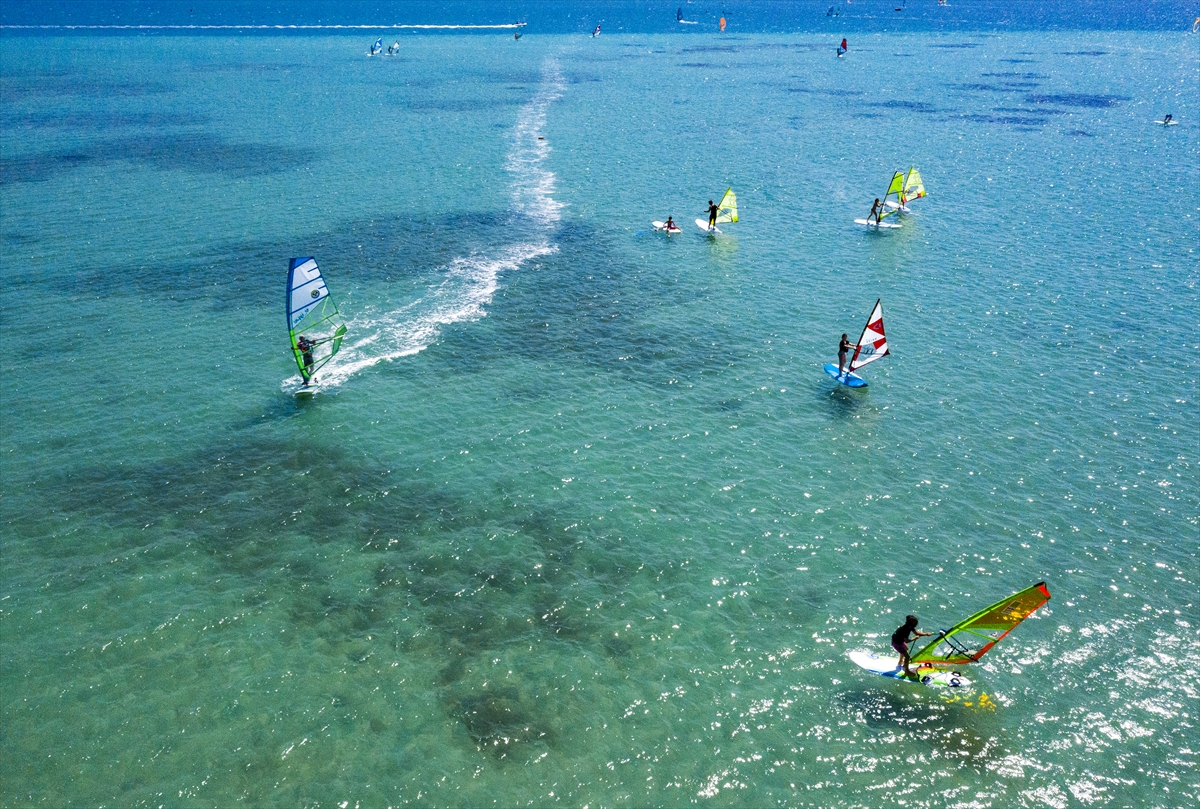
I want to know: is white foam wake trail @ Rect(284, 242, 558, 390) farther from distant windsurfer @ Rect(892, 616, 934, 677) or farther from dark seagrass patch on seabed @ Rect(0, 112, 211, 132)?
dark seagrass patch on seabed @ Rect(0, 112, 211, 132)

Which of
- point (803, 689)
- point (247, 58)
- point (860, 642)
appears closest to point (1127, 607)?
point (860, 642)

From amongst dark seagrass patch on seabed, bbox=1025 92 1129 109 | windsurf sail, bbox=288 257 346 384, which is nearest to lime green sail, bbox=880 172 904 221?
windsurf sail, bbox=288 257 346 384

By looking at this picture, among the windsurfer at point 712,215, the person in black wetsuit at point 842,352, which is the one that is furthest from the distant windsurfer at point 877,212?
the person in black wetsuit at point 842,352

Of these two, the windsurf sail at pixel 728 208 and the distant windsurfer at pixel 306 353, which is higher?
the windsurf sail at pixel 728 208

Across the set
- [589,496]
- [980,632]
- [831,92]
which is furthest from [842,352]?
[831,92]

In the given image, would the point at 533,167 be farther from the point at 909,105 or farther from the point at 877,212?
the point at 909,105

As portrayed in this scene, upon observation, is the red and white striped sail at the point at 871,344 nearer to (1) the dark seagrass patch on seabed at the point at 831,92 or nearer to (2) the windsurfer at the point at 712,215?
(2) the windsurfer at the point at 712,215

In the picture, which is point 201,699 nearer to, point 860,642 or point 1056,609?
point 860,642
